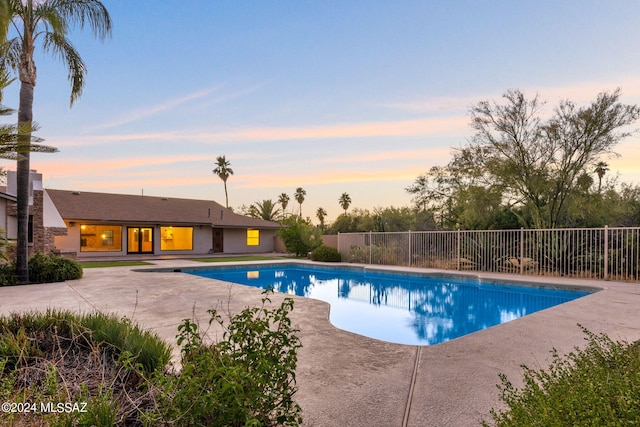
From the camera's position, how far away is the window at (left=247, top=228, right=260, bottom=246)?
2966 cm

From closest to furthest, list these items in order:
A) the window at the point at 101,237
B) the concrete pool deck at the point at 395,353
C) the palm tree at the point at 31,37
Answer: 1. the concrete pool deck at the point at 395,353
2. the palm tree at the point at 31,37
3. the window at the point at 101,237

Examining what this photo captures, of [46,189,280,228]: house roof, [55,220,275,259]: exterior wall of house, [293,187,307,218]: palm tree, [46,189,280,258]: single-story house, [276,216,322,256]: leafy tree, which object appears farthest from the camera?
[293,187,307,218]: palm tree

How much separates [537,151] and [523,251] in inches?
169

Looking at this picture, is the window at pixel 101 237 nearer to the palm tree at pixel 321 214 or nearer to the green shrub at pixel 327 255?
the green shrub at pixel 327 255

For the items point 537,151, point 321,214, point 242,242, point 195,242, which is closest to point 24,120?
point 195,242

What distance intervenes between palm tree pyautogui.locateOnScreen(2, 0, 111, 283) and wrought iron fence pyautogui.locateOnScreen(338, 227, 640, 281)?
45.7 ft

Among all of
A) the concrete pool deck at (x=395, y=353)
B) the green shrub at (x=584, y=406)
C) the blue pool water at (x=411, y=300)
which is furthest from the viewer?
the blue pool water at (x=411, y=300)

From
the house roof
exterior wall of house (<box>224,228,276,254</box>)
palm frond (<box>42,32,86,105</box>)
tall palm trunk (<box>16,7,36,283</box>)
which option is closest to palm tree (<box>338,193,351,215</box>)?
exterior wall of house (<box>224,228,276,254</box>)

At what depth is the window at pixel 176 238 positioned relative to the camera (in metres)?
28.6

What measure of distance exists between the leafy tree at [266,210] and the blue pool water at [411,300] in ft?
63.1

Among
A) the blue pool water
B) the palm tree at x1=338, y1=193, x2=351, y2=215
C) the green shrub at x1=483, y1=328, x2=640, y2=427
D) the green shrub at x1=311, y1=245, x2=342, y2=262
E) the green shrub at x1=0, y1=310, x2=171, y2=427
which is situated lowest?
the blue pool water

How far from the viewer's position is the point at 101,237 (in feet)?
90.8

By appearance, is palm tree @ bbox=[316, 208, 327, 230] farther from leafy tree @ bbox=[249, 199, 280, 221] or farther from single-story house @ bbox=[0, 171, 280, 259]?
single-story house @ bbox=[0, 171, 280, 259]

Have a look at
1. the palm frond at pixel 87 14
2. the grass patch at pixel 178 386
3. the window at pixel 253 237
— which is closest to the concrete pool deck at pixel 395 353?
the grass patch at pixel 178 386
